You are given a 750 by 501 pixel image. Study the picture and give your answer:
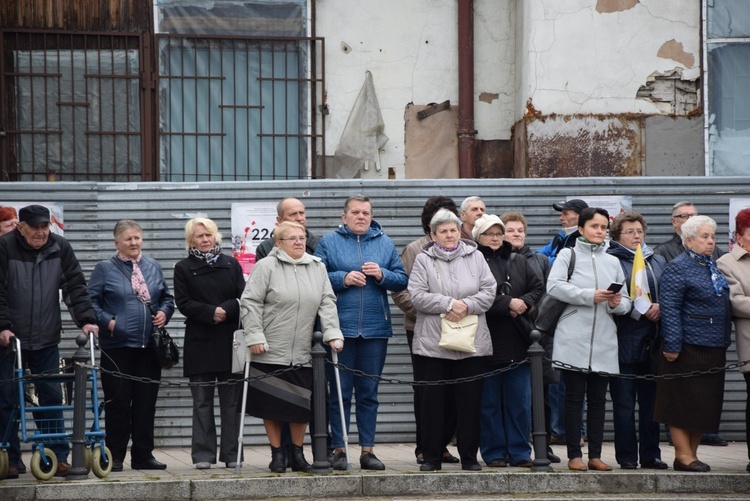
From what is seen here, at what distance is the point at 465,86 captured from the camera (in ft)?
46.4

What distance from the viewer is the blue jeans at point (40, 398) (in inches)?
363

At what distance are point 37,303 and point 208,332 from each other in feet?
4.34

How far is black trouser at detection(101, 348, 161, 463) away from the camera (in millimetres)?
9688

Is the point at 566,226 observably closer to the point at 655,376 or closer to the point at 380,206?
the point at 380,206

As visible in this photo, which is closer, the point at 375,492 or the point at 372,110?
the point at 375,492

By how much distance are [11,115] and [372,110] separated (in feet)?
13.3

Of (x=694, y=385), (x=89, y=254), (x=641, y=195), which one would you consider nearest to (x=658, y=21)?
(x=641, y=195)

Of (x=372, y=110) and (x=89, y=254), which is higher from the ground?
(x=372, y=110)

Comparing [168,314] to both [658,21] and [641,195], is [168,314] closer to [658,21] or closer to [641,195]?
[641,195]

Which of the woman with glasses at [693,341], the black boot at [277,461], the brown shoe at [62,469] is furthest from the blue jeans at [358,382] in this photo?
the woman with glasses at [693,341]

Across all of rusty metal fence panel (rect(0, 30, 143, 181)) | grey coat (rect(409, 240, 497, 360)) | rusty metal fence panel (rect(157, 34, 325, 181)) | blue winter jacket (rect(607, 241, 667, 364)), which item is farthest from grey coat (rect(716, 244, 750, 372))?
rusty metal fence panel (rect(0, 30, 143, 181))

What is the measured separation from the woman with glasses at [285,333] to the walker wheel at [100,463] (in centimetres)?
109

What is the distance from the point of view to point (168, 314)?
993cm

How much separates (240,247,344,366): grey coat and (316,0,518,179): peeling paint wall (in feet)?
16.7
